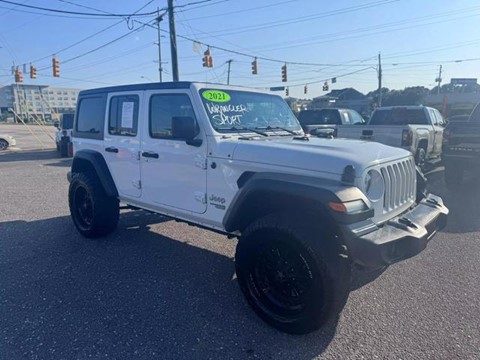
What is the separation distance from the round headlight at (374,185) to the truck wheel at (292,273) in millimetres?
522

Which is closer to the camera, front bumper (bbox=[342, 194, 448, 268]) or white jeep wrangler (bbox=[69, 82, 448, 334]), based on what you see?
front bumper (bbox=[342, 194, 448, 268])

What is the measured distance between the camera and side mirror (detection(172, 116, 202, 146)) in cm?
325

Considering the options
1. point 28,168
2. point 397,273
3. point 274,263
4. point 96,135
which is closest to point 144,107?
point 96,135

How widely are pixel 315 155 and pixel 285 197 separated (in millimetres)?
419

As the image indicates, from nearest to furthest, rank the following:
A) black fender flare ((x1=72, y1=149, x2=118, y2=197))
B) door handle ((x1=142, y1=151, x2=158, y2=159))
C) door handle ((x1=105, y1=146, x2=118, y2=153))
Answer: door handle ((x1=142, y1=151, x2=158, y2=159)), door handle ((x1=105, y1=146, x2=118, y2=153)), black fender flare ((x1=72, y1=149, x2=118, y2=197))

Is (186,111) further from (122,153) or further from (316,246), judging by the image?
(316,246)

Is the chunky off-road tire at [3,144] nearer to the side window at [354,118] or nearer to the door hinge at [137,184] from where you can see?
the side window at [354,118]

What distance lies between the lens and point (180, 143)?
3639 mm

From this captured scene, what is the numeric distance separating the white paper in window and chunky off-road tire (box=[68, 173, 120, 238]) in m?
1.07

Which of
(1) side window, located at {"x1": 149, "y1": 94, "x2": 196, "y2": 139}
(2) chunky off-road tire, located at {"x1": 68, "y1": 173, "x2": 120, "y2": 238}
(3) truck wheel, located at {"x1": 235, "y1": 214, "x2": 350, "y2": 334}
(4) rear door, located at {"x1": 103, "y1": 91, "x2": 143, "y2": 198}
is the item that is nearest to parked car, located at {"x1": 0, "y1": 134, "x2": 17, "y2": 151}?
(2) chunky off-road tire, located at {"x1": 68, "y1": 173, "x2": 120, "y2": 238}

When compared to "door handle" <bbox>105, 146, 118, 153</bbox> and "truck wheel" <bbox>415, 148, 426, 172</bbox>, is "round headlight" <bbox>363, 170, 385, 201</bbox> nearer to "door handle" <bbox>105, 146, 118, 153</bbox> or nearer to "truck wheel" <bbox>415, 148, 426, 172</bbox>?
"door handle" <bbox>105, 146, 118, 153</bbox>

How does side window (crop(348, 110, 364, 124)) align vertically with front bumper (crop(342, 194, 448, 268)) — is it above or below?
above

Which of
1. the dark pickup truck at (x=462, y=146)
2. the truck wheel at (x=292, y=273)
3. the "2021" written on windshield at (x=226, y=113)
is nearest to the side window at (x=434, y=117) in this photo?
the dark pickup truck at (x=462, y=146)

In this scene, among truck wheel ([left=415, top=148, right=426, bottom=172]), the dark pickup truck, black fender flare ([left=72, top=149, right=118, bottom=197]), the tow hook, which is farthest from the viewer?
truck wheel ([left=415, top=148, right=426, bottom=172])
